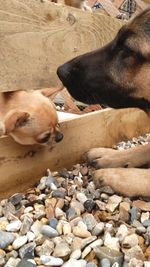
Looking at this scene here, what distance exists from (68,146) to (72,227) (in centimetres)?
76

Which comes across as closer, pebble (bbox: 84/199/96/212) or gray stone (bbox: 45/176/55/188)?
pebble (bbox: 84/199/96/212)

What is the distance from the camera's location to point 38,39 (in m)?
2.38

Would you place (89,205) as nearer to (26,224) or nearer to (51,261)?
(26,224)

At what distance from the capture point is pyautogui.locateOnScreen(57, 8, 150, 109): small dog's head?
6.66ft

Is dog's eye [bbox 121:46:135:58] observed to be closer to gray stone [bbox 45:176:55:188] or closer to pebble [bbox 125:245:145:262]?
gray stone [bbox 45:176:55:188]

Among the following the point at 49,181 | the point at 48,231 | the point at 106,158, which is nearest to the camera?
the point at 48,231

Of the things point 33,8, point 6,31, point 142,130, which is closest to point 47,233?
point 6,31

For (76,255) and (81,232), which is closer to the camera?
(76,255)

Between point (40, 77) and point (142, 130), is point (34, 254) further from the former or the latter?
point (142, 130)

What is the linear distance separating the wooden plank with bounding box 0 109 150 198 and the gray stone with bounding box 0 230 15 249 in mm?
423

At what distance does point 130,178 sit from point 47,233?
0.55 m

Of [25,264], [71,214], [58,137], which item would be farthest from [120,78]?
[25,264]

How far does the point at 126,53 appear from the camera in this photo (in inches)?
81.4

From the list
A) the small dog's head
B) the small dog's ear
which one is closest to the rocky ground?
the small dog's ear
